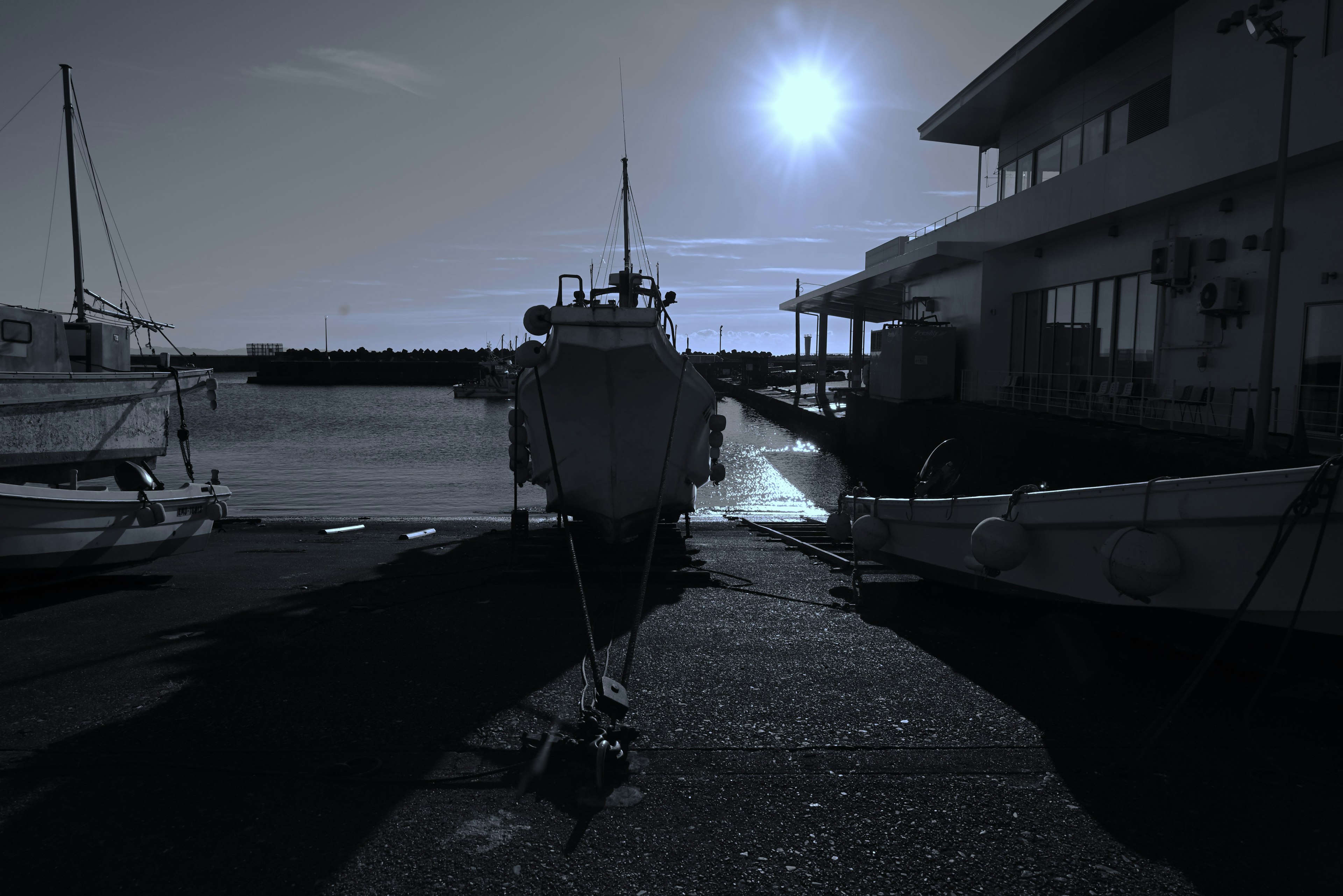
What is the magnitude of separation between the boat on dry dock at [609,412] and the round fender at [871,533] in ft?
7.34

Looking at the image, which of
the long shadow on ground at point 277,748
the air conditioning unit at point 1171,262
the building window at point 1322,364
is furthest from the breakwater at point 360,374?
the long shadow on ground at point 277,748

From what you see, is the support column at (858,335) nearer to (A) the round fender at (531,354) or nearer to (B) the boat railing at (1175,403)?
(B) the boat railing at (1175,403)

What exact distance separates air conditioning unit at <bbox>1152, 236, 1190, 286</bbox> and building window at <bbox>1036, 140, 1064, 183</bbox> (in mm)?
7786

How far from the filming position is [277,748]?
4484 mm

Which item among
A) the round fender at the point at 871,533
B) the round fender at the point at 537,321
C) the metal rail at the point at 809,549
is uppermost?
the round fender at the point at 537,321

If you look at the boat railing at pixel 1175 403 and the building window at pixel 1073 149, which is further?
the building window at pixel 1073 149

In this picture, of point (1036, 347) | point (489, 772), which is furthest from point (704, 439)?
point (1036, 347)

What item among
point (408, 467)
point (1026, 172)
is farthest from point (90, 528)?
point (1026, 172)

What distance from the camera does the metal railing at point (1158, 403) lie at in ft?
40.5

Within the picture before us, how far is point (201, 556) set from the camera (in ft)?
34.4

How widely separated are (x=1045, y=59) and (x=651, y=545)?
1945 cm

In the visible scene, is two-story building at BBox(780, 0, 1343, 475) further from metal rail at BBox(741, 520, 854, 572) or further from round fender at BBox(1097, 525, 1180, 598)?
round fender at BBox(1097, 525, 1180, 598)

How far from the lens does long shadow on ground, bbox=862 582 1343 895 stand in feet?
11.6

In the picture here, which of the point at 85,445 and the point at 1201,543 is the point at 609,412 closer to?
the point at 1201,543
